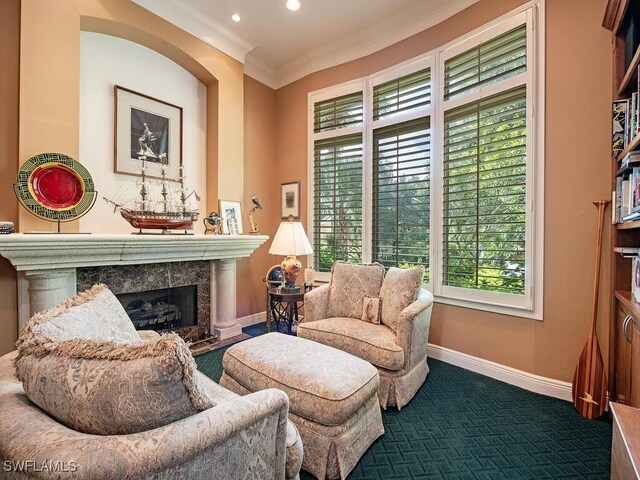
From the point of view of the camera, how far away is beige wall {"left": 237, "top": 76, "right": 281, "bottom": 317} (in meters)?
4.02

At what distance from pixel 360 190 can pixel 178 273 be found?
A: 2.19m

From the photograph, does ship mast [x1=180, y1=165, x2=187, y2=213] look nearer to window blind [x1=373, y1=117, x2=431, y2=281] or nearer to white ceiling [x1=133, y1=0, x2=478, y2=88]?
white ceiling [x1=133, y1=0, x2=478, y2=88]

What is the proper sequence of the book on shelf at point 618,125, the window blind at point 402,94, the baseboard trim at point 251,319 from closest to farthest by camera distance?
the book on shelf at point 618,125 → the window blind at point 402,94 → the baseboard trim at point 251,319

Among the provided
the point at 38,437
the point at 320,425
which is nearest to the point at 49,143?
the point at 38,437

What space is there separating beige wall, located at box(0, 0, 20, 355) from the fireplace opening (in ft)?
2.49

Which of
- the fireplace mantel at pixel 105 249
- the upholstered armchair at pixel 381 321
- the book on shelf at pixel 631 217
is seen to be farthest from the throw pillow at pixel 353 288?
the book on shelf at pixel 631 217

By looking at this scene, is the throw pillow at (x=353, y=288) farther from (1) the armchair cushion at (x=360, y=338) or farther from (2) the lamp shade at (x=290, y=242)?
(2) the lamp shade at (x=290, y=242)

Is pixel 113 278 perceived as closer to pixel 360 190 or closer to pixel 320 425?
pixel 320 425

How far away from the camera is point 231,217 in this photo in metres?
3.60

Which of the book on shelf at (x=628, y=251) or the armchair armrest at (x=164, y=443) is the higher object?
the book on shelf at (x=628, y=251)

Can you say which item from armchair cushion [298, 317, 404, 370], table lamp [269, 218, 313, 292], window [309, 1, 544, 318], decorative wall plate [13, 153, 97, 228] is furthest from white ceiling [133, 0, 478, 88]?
armchair cushion [298, 317, 404, 370]

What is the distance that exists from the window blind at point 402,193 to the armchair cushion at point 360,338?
0.98 meters

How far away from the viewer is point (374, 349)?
2180 mm

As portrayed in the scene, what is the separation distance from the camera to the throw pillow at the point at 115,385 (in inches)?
30.7
